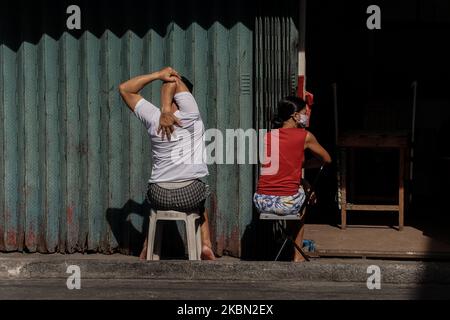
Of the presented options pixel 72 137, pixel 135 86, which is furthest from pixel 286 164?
pixel 72 137

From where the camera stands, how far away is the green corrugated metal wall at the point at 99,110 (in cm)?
859

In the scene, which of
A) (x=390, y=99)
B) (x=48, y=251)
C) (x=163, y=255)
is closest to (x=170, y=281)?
(x=163, y=255)

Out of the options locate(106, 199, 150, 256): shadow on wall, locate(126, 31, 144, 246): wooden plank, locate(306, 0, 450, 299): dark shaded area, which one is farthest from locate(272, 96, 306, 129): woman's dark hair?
locate(306, 0, 450, 299): dark shaded area

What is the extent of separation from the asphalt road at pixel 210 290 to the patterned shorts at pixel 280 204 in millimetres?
638

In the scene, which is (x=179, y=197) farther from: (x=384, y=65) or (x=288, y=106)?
(x=384, y=65)

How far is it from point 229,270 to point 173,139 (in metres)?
1.28

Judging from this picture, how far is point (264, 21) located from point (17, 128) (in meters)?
2.65

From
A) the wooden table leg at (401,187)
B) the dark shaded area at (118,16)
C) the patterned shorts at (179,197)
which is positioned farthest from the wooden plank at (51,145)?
the wooden table leg at (401,187)

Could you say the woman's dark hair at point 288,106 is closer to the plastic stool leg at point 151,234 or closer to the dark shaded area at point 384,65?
the plastic stool leg at point 151,234

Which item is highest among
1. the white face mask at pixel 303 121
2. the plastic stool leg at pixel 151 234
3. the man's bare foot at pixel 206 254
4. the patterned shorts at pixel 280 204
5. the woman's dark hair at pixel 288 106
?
the woman's dark hair at pixel 288 106

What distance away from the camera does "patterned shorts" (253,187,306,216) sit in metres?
7.89

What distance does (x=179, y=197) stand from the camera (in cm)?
786

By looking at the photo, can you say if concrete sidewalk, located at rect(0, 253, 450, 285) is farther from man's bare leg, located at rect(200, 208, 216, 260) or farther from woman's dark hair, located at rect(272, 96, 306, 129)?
woman's dark hair, located at rect(272, 96, 306, 129)

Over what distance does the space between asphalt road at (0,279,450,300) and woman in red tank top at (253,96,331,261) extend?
697 mm
